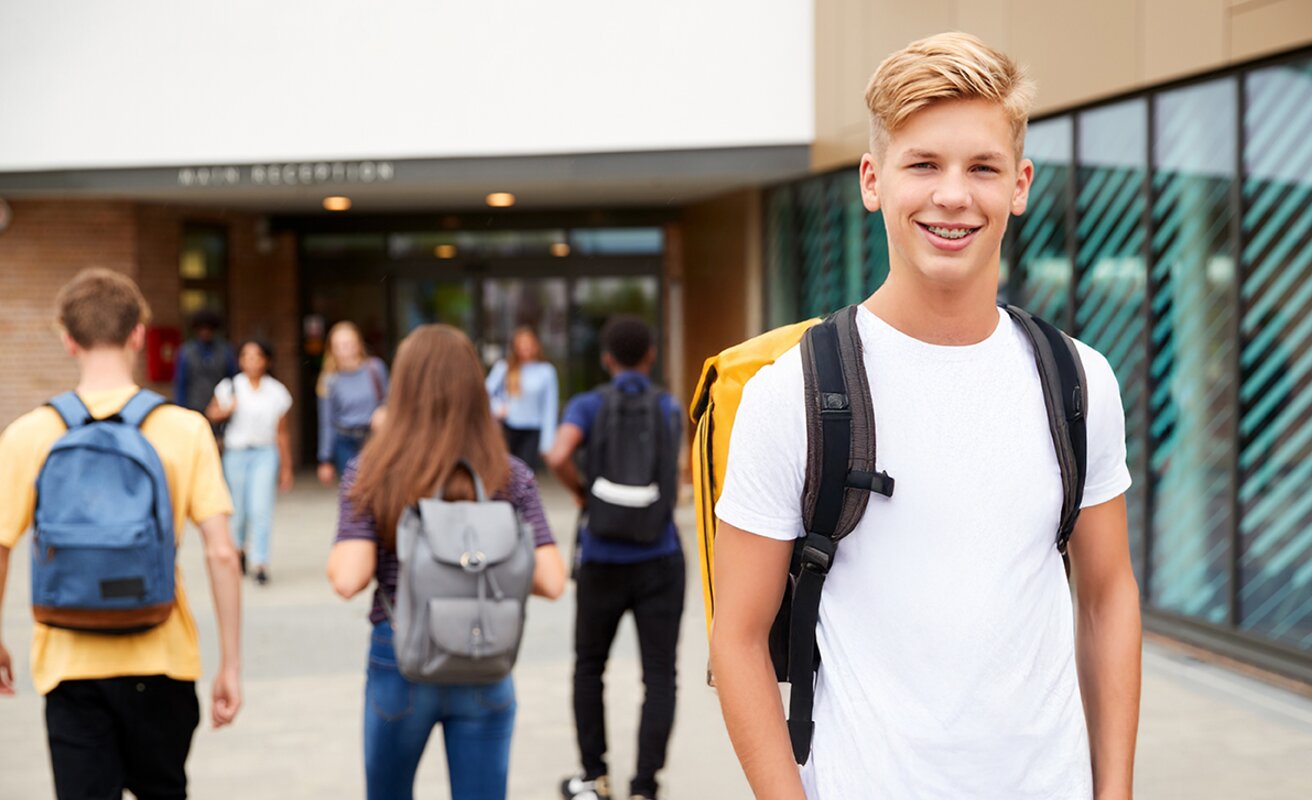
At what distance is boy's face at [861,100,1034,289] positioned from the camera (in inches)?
74.6

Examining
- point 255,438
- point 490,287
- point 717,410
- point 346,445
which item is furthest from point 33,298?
point 717,410

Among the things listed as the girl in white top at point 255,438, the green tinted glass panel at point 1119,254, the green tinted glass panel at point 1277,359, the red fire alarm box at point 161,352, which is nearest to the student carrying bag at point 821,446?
the green tinted glass panel at point 1277,359

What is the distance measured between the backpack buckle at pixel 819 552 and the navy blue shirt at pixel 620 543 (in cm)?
346

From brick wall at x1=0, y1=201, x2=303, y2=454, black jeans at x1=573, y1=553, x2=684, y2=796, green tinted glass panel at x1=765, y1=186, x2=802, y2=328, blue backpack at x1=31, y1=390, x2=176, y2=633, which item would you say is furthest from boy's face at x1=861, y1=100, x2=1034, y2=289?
brick wall at x1=0, y1=201, x2=303, y2=454

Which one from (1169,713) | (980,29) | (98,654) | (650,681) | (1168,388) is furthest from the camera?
(980,29)

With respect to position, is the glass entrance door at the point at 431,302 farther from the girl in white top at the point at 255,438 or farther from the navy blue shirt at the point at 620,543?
the navy blue shirt at the point at 620,543

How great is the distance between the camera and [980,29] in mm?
10289

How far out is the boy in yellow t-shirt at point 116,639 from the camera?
11.8 ft

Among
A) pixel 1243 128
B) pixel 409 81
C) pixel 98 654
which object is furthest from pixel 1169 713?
pixel 409 81

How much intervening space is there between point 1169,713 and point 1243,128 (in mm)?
3213

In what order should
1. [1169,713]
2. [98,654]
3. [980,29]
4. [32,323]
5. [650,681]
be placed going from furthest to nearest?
[32,323] < [980,29] < [1169,713] < [650,681] < [98,654]

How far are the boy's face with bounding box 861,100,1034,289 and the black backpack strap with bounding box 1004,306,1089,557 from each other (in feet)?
0.59

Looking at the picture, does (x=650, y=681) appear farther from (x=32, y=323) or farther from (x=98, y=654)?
(x=32, y=323)

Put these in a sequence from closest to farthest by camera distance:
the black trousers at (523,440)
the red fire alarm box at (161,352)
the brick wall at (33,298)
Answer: the black trousers at (523,440) < the brick wall at (33,298) < the red fire alarm box at (161,352)
